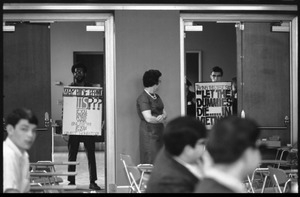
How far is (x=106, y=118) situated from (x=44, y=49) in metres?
1.40

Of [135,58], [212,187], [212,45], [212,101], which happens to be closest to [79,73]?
[135,58]

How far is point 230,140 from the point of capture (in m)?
2.45

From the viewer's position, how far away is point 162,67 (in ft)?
27.6

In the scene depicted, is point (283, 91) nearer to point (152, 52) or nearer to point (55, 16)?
point (152, 52)

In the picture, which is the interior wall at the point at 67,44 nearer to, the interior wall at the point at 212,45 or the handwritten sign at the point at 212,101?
the interior wall at the point at 212,45

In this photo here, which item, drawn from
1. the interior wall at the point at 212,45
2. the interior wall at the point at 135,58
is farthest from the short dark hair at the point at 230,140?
the interior wall at the point at 212,45

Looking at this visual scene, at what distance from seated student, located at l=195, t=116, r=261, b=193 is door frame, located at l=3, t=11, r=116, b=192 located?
19.3 ft

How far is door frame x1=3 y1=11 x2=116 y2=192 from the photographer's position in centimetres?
834

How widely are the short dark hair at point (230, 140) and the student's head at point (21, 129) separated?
1.67 metres

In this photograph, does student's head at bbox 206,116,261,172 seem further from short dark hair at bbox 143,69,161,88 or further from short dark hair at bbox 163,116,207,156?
short dark hair at bbox 143,69,161,88

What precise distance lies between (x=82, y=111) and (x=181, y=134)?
5.80 metres

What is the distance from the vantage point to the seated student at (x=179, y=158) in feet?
10.8

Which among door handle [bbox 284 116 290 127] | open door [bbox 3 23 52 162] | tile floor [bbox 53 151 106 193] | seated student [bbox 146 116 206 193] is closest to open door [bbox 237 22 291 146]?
door handle [bbox 284 116 290 127]

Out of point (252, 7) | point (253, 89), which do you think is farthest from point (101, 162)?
point (252, 7)
